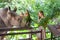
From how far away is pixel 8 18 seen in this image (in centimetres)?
256

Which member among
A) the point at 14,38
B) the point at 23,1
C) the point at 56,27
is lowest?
the point at 14,38

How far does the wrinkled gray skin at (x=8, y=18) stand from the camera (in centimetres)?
241

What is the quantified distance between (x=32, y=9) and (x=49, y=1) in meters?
0.31

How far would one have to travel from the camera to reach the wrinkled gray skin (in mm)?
2412

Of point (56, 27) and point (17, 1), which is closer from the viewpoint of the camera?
point (56, 27)

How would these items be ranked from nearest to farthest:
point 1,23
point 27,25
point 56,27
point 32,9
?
point 56,27
point 27,25
point 1,23
point 32,9

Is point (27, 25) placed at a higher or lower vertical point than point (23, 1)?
lower

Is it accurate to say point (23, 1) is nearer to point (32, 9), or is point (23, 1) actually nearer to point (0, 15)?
point (32, 9)

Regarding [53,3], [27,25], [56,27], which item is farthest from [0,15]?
[56,27]

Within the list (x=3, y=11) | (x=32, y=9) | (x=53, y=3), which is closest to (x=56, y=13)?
(x=53, y=3)

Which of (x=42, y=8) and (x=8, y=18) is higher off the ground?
(x=42, y=8)

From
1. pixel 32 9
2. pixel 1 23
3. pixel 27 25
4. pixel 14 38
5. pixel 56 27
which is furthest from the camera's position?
pixel 14 38

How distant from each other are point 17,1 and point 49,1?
0.68m

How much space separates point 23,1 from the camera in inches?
118
